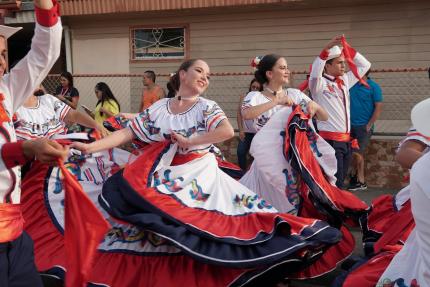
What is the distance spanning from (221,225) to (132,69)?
8.25 metres

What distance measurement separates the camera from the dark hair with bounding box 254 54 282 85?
4590 mm

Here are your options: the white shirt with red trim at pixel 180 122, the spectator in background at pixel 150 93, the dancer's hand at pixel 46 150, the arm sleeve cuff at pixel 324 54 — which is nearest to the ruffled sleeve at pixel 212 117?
the white shirt with red trim at pixel 180 122

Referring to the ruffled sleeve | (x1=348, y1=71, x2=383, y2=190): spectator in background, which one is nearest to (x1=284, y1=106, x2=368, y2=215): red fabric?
the ruffled sleeve

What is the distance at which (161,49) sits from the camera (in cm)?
1069

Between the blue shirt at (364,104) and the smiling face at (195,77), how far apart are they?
325cm

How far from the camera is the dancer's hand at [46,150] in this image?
73.7 inches

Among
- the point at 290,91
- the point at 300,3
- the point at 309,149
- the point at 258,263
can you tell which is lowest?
the point at 258,263

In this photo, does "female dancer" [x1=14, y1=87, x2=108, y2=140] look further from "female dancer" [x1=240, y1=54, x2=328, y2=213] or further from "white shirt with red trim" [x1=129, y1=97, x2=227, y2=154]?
"female dancer" [x1=240, y1=54, x2=328, y2=213]

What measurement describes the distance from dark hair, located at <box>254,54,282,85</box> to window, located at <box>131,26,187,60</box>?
598 centimetres

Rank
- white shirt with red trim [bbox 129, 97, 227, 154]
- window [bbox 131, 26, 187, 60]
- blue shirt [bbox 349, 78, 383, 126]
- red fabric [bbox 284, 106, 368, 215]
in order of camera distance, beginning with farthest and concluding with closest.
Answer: window [bbox 131, 26, 187, 60], blue shirt [bbox 349, 78, 383, 126], red fabric [bbox 284, 106, 368, 215], white shirt with red trim [bbox 129, 97, 227, 154]

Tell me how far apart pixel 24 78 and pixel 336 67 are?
369 cm

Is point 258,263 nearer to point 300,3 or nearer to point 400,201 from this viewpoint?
point 400,201

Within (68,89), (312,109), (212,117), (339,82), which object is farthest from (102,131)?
(68,89)

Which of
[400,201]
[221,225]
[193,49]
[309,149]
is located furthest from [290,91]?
[193,49]
